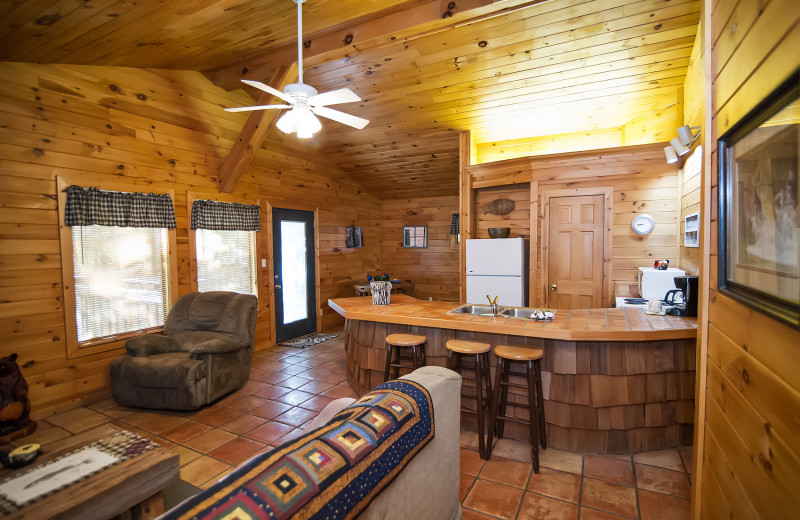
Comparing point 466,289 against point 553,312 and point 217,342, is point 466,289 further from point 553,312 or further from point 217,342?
point 217,342

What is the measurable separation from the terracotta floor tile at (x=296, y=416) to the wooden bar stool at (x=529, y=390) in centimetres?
148

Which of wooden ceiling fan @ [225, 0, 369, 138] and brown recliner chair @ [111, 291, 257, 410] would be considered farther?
brown recliner chair @ [111, 291, 257, 410]

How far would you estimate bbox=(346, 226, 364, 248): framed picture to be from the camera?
6891 millimetres

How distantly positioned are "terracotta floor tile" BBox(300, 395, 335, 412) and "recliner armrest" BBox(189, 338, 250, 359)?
33.5 inches

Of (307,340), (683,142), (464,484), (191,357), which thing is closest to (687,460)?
(464,484)

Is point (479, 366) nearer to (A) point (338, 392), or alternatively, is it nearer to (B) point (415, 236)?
(A) point (338, 392)

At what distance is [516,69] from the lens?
3969mm

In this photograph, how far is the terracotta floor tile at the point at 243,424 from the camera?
3.00 m

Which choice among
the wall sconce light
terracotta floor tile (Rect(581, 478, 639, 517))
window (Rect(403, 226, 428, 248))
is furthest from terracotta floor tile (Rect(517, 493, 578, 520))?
window (Rect(403, 226, 428, 248))

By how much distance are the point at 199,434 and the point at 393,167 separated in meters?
4.71

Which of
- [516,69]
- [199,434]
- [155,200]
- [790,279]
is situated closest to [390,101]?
[516,69]

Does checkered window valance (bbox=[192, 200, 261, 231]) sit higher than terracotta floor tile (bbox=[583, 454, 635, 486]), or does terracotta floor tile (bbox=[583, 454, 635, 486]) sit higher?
checkered window valance (bbox=[192, 200, 261, 231])

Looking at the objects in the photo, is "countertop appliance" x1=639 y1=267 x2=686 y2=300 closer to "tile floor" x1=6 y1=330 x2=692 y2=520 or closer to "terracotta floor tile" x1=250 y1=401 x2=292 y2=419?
"tile floor" x1=6 y1=330 x2=692 y2=520

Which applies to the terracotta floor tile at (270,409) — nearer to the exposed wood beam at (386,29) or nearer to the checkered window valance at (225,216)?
the checkered window valance at (225,216)
